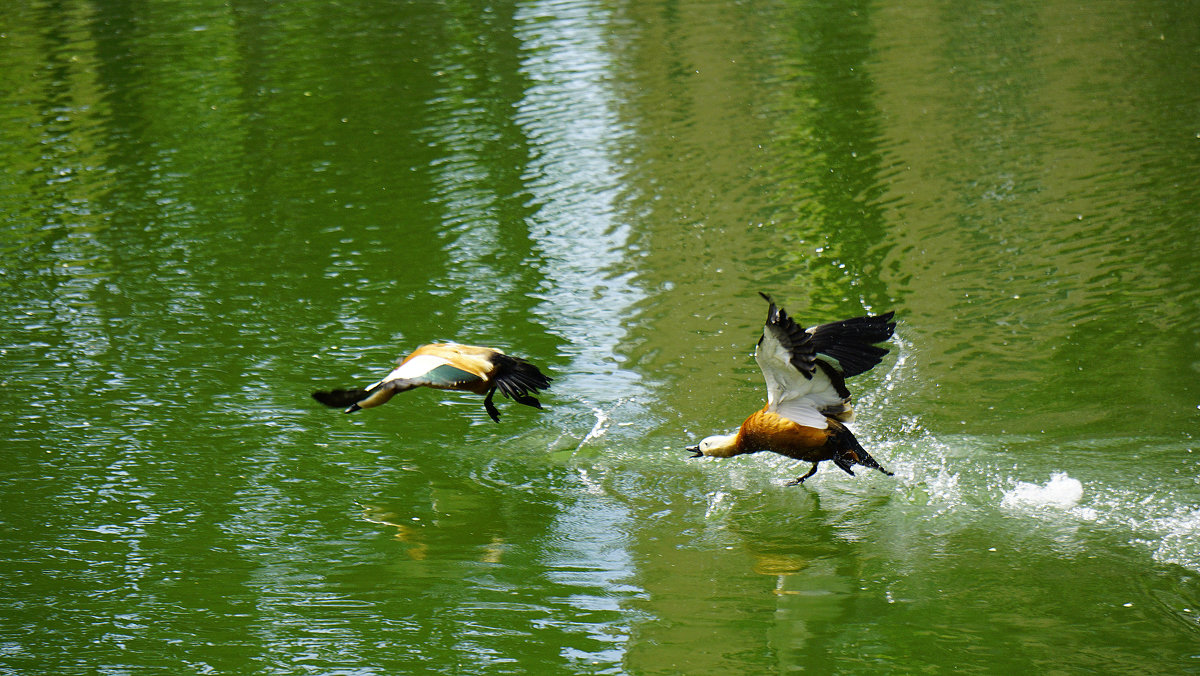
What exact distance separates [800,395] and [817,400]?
0.32 feet

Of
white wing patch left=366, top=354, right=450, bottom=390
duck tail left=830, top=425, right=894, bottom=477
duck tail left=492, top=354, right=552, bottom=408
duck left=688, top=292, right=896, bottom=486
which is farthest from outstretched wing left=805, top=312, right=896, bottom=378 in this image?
white wing patch left=366, top=354, right=450, bottom=390

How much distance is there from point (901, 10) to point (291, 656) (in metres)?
16.9

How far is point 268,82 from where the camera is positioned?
16.9 meters

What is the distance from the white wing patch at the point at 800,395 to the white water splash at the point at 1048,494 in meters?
1.08

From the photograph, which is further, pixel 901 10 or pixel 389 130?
pixel 901 10

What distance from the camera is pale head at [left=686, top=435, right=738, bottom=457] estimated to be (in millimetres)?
6160

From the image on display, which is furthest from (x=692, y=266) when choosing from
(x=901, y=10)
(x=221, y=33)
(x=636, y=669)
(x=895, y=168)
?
(x=221, y=33)

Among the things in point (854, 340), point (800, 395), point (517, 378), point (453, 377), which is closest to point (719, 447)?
point (800, 395)

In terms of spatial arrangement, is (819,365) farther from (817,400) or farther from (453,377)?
(453,377)

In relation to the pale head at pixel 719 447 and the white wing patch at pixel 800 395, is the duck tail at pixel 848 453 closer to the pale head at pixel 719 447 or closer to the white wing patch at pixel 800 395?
the white wing patch at pixel 800 395

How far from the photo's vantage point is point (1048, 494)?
610 cm

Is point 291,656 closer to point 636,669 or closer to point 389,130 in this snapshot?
point 636,669

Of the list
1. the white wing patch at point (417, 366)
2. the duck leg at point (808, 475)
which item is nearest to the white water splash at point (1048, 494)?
the duck leg at point (808, 475)

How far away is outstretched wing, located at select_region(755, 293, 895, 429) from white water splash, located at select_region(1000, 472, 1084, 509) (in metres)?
0.98
